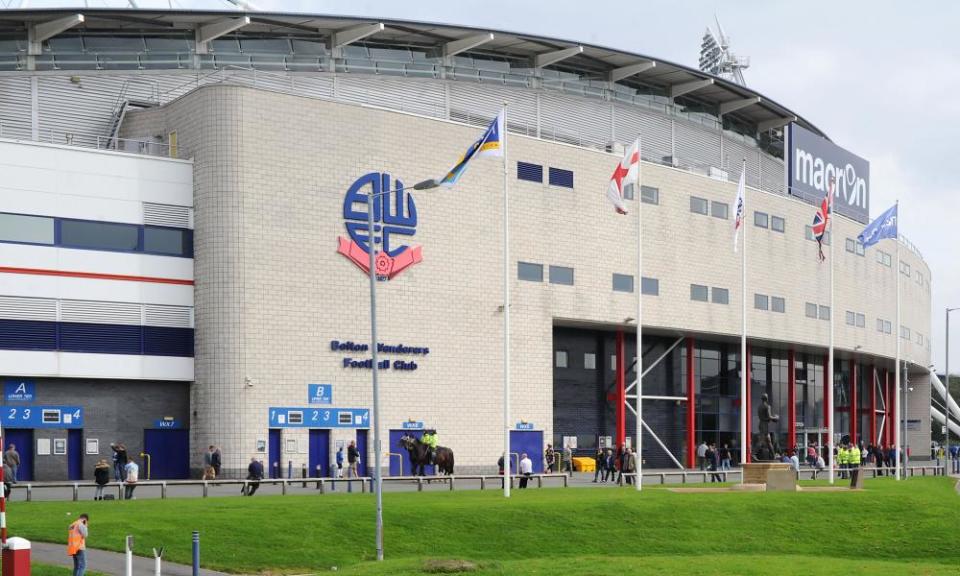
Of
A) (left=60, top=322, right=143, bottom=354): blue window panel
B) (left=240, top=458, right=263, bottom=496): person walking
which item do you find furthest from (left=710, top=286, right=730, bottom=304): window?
(left=240, top=458, right=263, bottom=496): person walking

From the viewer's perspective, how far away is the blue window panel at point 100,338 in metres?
52.6

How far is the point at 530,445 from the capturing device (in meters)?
64.4

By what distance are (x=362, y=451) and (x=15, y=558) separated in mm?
34963

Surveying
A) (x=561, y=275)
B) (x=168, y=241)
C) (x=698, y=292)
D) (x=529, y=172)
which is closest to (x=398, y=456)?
(x=561, y=275)

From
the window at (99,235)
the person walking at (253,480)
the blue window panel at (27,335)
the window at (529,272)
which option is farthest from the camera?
the window at (529,272)

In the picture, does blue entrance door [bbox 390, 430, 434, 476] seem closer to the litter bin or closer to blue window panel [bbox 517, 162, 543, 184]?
blue window panel [bbox 517, 162, 543, 184]

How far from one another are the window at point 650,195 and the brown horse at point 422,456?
21.9 m

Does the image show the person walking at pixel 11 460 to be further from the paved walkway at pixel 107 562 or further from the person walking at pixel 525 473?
the person walking at pixel 525 473

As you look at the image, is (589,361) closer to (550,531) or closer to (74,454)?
(74,454)

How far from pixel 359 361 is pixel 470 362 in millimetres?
6179

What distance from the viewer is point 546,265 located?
65250 millimetres

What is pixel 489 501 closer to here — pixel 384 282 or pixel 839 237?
pixel 384 282

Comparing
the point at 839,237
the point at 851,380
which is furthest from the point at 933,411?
the point at 839,237

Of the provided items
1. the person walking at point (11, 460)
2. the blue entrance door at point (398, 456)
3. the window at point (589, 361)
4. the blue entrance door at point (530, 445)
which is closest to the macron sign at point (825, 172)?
the window at point (589, 361)
